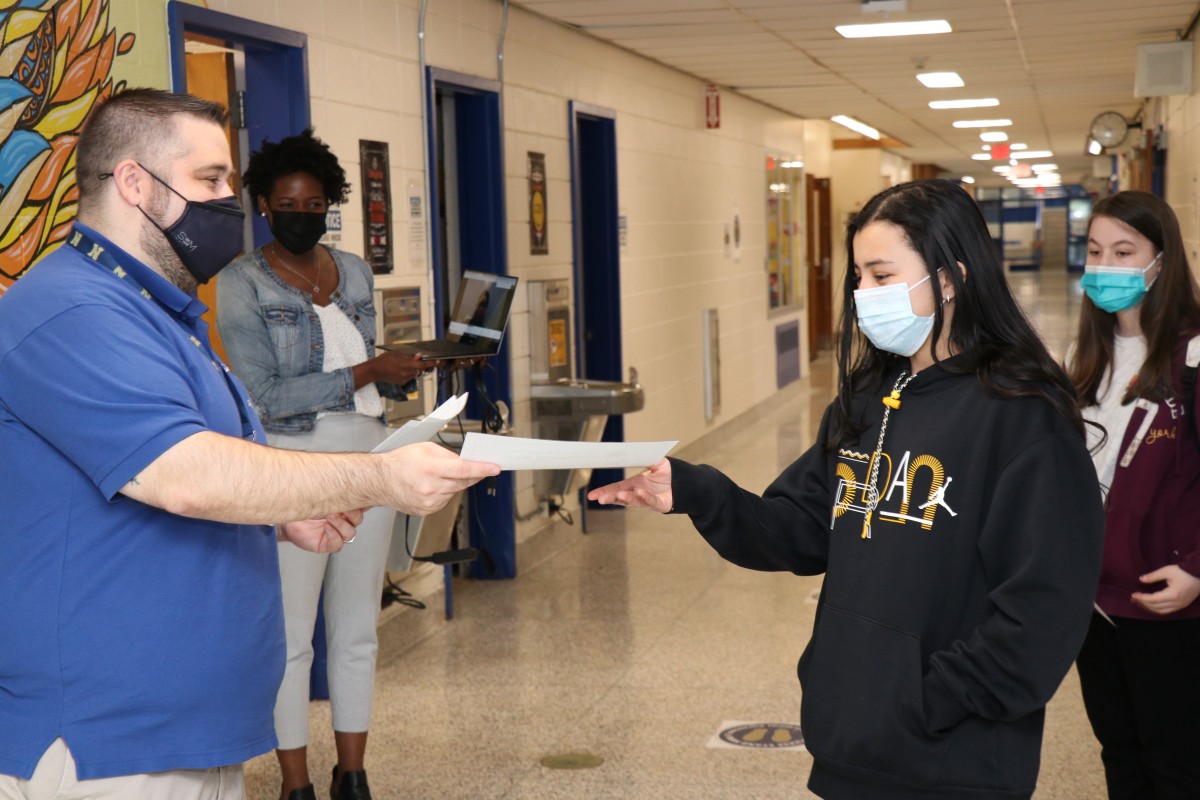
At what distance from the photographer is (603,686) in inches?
171

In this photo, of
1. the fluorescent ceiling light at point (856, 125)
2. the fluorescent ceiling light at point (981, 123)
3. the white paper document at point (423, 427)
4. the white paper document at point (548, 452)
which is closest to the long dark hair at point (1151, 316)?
the white paper document at point (548, 452)

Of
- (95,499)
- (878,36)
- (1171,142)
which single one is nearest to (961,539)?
(95,499)

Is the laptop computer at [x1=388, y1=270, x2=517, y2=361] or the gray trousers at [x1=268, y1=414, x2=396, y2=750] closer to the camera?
the gray trousers at [x1=268, y1=414, x2=396, y2=750]

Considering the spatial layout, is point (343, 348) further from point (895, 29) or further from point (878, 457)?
point (895, 29)

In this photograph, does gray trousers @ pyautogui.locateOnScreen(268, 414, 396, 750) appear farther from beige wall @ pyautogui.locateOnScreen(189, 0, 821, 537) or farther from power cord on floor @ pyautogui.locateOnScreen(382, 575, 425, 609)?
power cord on floor @ pyautogui.locateOnScreen(382, 575, 425, 609)

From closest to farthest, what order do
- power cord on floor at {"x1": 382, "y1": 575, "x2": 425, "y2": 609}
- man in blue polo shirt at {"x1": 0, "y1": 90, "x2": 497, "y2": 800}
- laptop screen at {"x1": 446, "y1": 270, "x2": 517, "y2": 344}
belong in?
man in blue polo shirt at {"x1": 0, "y1": 90, "x2": 497, "y2": 800} < laptop screen at {"x1": 446, "y1": 270, "x2": 517, "y2": 344} < power cord on floor at {"x1": 382, "y1": 575, "x2": 425, "y2": 609}

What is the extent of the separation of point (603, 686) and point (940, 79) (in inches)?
256

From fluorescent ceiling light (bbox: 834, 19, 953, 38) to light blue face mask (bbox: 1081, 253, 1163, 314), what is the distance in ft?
14.4

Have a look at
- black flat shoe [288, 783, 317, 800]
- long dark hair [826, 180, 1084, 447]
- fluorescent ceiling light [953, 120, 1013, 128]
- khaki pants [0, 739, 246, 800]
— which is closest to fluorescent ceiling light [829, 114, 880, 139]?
fluorescent ceiling light [953, 120, 1013, 128]

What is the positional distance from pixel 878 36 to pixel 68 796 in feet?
21.5

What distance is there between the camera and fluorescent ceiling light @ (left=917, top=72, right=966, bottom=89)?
29.6 ft

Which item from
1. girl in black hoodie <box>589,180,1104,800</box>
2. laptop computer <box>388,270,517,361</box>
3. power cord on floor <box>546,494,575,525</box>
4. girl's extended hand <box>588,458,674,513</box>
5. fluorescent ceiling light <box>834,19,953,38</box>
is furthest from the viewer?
fluorescent ceiling light <box>834,19,953,38</box>

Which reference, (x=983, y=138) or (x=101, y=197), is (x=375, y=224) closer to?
(x=101, y=197)

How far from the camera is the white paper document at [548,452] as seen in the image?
61.7 inches
